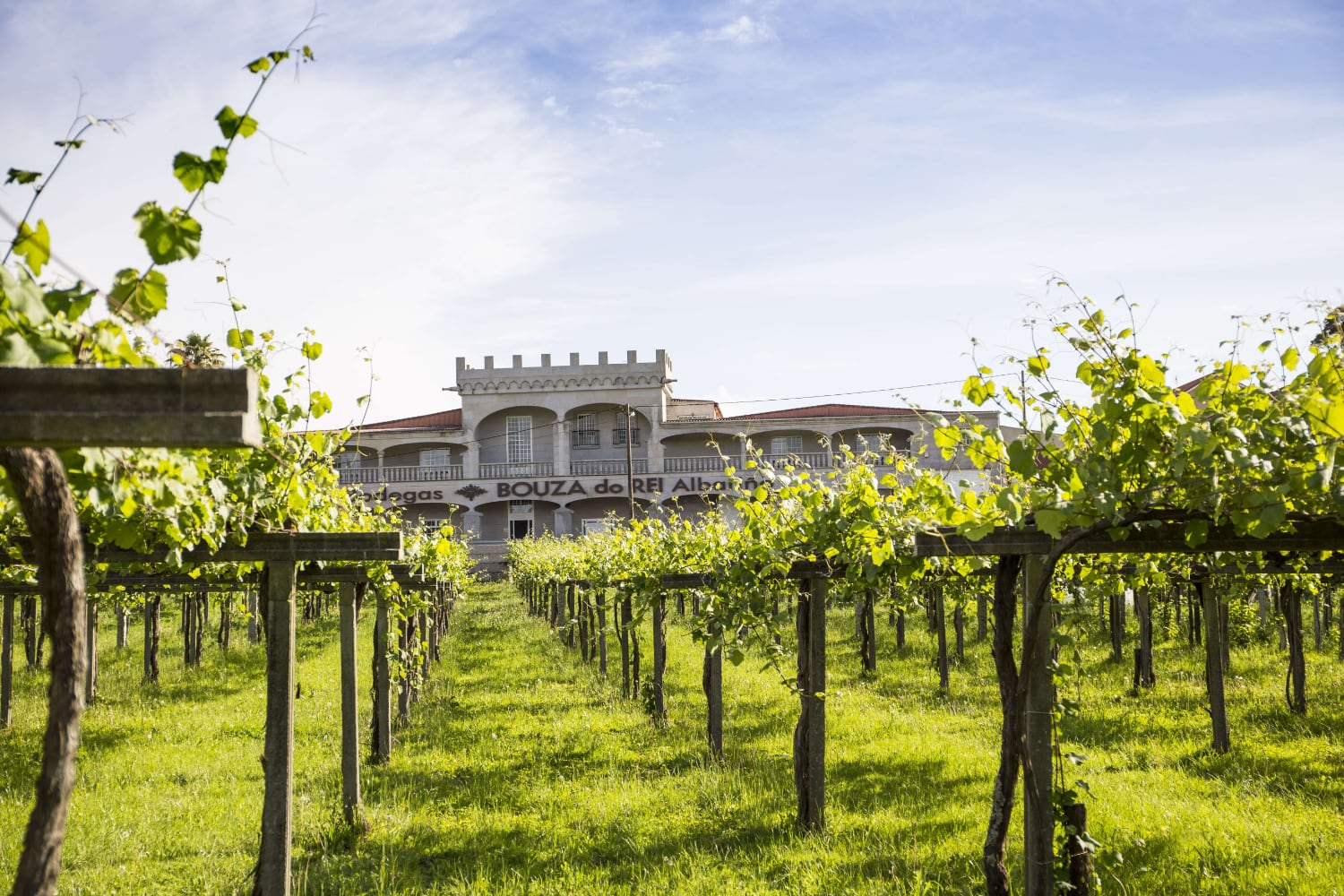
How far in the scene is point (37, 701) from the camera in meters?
14.8

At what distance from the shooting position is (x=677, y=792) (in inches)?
345

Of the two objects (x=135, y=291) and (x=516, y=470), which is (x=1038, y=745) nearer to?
(x=135, y=291)

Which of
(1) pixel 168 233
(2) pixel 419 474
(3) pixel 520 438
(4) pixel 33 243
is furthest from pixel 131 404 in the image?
(3) pixel 520 438

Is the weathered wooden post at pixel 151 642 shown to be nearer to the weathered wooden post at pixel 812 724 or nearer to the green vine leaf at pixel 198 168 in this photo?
the weathered wooden post at pixel 812 724

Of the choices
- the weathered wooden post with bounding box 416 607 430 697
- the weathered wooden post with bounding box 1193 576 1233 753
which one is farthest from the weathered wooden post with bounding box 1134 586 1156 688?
the weathered wooden post with bounding box 416 607 430 697

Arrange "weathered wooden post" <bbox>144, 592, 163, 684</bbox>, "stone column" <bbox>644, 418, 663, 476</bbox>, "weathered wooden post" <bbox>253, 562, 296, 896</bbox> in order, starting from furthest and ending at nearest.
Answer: "stone column" <bbox>644, 418, 663, 476</bbox> < "weathered wooden post" <bbox>144, 592, 163, 684</bbox> < "weathered wooden post" <bbox>253, 562, 296, 896</bbox>

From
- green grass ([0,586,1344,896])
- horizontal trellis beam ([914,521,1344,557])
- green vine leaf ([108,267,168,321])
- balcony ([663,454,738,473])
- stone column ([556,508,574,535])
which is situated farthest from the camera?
stone column ([556,508,574,535])

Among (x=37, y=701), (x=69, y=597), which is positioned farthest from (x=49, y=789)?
(x=37, y=701)

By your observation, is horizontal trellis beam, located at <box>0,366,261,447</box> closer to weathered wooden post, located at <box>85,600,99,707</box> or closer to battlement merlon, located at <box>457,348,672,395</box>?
weathered wooden post, located at <box>85,600,99,707</box>

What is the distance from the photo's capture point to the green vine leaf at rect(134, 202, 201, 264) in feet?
7.46

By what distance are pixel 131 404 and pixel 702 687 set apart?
13.6m

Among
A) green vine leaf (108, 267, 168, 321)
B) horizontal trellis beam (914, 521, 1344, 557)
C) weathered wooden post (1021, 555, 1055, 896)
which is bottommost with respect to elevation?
weathered wooden post (1021, 555, 1055, 896)

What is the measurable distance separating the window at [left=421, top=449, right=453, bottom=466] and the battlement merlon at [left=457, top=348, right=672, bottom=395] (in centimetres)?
350

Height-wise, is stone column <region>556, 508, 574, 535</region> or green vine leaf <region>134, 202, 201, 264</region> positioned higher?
green vine leaf <region>134, 202, 201, 264</region>
